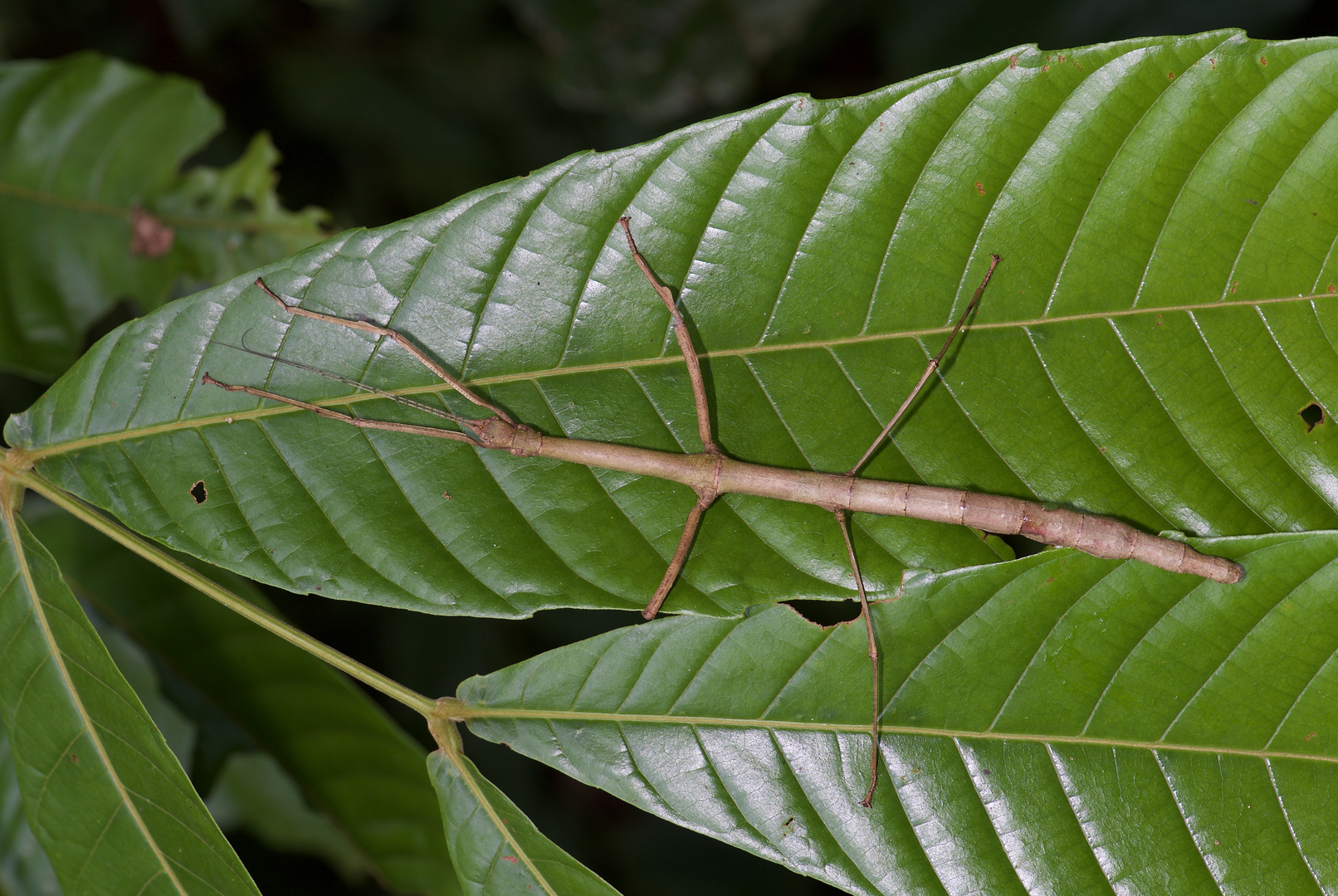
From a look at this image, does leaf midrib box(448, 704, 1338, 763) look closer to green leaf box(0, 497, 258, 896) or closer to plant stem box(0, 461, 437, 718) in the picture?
plant stem box(0, 461, 437, 718)

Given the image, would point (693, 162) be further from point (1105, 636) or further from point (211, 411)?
point (1105, 636)

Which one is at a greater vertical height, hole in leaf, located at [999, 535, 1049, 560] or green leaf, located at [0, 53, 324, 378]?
green leaf, located at [0, 53, 324, 378]

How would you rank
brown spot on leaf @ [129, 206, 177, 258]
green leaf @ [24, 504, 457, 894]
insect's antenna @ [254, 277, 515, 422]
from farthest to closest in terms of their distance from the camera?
1. brown spot on leaf @ [129, 206, 177, 258]
2. green leaf @ [24, 504, 457, 894]
3. insect's antenna @ [254, 277, 515, 422]

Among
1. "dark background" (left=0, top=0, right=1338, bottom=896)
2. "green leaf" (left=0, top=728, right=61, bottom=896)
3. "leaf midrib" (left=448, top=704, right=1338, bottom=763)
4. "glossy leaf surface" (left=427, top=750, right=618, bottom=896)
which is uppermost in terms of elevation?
"dark background" (left=0, top=0, right=1338, bottom=896)

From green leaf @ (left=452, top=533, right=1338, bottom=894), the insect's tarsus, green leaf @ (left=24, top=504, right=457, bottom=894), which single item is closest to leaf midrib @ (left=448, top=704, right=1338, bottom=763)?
green leaf @ (left=452, top=533, right=1338, bottom=894)

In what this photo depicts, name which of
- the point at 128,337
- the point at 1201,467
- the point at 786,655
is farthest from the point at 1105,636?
the point at 128,337

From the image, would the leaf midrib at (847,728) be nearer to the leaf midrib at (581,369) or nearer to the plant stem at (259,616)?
the plant stem at (259,616)
